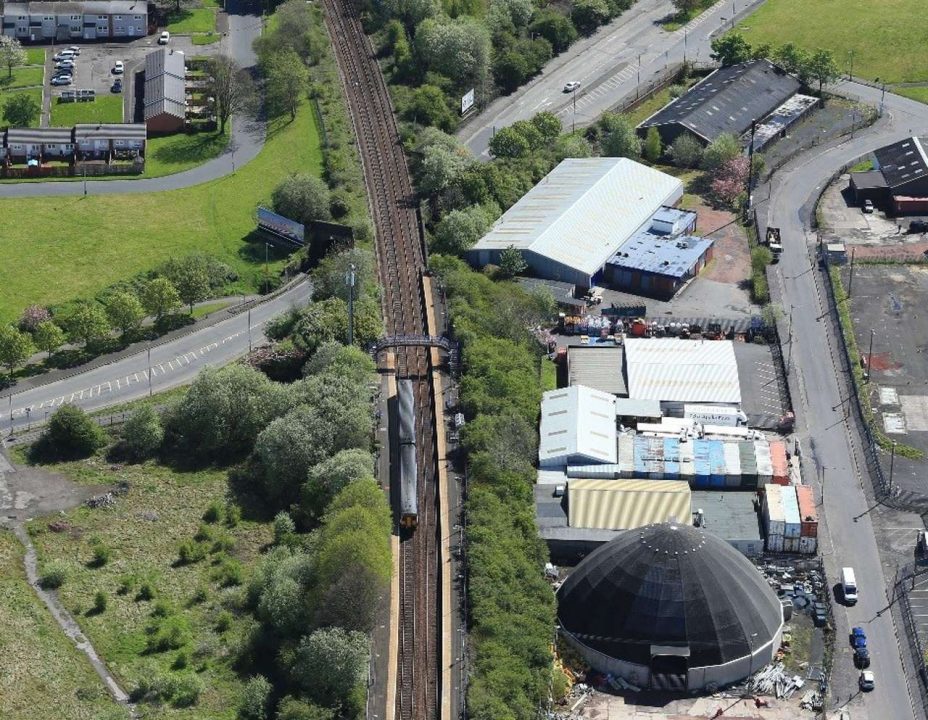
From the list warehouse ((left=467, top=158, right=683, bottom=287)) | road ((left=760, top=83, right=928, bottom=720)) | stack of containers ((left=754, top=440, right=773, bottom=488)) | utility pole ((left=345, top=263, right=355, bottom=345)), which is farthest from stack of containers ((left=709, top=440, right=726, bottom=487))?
utility pole ((left=345, top=263, right=355, bottom=345))

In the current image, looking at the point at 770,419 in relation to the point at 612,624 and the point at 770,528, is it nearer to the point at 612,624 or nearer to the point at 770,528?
the point at 770,528

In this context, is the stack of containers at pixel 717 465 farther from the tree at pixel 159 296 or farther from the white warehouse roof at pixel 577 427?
the tree at pixel 159 296

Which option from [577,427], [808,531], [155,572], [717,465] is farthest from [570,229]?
[155,572]

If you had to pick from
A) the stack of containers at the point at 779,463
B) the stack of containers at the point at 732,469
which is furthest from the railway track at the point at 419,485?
the stack of containers at the point at 779,463

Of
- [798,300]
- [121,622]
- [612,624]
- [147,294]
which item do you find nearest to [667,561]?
[612,624]

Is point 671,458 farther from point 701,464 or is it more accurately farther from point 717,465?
point 717,465
